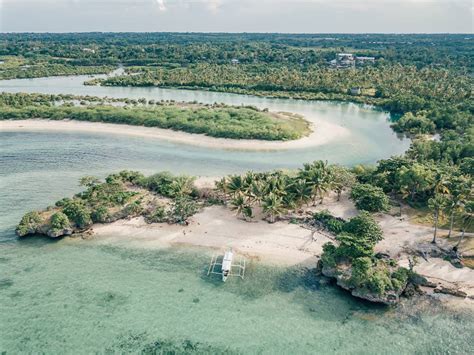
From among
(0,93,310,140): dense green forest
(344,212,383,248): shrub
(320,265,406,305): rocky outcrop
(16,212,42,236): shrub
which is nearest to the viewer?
(320,265,406,305): rocky outcrop

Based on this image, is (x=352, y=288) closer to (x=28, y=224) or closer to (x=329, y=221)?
(x=329, y=221)

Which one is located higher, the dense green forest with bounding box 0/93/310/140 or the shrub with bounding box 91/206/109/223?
the dense green forest with bounding box 0/93/310/140

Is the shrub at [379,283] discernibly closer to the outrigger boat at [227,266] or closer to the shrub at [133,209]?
the outrigger boat at [227,266]

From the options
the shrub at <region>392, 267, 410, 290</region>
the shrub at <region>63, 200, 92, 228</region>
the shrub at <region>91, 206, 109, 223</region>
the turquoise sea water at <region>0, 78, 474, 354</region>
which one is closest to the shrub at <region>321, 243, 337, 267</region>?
the turquoise sea water at <region>0, 78, 474, 354</region>

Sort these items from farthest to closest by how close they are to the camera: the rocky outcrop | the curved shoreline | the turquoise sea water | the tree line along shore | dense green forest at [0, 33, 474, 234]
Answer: the curved shoreline < dense green forest at [0, 33, 474, 234] < the tree line along shore < the rocky outcrop < the turquoise sea water

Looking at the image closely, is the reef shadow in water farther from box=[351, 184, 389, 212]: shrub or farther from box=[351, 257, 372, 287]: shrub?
box=[351, 184, 389, 212]: shrub

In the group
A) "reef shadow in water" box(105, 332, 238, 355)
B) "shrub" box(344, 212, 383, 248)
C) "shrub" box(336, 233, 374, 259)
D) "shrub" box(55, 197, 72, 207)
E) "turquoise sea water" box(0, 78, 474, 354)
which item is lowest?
"reef shadow in water" box(105, 332, 238, 355)

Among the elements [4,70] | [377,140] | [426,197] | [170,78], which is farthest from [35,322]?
[4,70]
